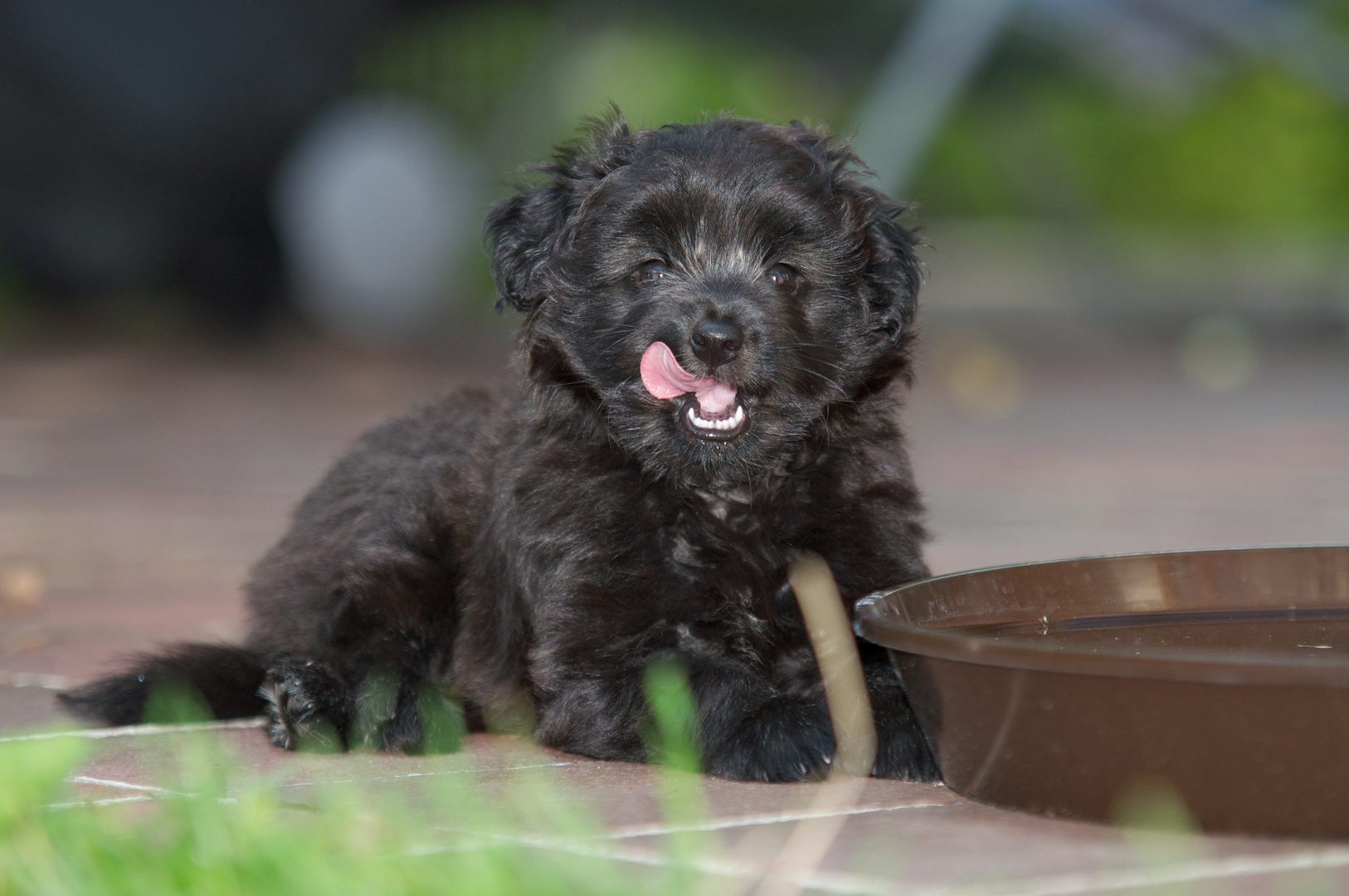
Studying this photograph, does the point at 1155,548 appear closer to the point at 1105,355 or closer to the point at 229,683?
the point at 229,683

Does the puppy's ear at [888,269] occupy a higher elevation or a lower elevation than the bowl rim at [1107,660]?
higher

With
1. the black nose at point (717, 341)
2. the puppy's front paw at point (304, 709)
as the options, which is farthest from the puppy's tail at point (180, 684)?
the black nose at point (717, 341)

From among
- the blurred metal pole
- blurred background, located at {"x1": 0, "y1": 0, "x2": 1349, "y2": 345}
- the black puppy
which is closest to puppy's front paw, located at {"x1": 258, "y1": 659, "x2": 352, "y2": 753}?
the black puppy

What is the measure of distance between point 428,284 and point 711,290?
11481mm

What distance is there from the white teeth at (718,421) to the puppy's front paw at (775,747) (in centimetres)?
52

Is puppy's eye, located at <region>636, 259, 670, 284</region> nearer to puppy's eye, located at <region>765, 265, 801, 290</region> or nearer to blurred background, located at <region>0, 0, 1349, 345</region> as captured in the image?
puppy's eye, located at <region>765, 265, 801, 290</region>

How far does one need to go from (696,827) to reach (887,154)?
29.2ft

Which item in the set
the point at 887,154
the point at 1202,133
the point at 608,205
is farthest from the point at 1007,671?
the point at 1202,133

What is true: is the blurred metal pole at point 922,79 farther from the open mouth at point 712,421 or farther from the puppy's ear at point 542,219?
the open mouth at point 712,421

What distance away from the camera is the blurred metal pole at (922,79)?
35.7ft

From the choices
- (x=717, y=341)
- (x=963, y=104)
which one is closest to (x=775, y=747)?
(x=717, y=341)

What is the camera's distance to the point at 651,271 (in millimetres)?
3133

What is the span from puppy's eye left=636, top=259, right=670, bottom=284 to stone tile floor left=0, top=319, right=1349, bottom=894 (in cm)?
87

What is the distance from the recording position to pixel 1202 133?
75.7 feet
